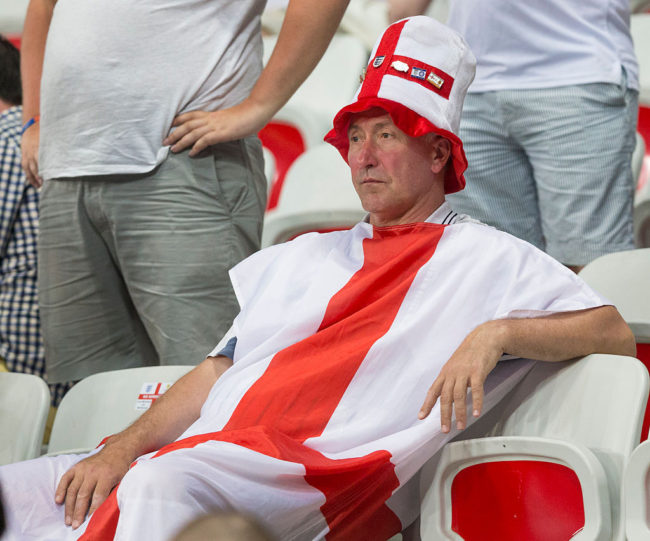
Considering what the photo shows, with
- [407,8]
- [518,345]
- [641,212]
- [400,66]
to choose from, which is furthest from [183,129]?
[641,212]

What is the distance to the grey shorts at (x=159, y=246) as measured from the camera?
2.30 metres

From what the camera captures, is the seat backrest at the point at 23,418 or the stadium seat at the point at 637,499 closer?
the stadium seat at the point at 637,499

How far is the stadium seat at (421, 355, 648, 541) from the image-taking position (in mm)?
1549

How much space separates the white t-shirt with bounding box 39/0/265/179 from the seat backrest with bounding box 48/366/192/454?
423 millimetres

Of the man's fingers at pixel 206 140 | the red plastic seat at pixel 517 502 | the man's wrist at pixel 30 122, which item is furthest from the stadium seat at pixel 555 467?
the man's wrist at pixel 30 122

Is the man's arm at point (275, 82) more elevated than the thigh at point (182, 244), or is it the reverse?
the man's arm at point (275, 82)

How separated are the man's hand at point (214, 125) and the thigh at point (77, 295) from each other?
242 mm

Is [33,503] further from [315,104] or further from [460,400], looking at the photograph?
[315,104]

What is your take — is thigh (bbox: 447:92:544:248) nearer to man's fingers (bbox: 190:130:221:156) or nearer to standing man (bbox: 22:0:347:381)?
standing man (bbox: 22:0:347:381)

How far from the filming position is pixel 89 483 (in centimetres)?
179

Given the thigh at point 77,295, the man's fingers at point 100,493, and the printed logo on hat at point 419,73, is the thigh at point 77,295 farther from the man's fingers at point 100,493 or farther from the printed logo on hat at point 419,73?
the printed logo on hat at point 419,73

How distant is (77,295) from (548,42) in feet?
3.89

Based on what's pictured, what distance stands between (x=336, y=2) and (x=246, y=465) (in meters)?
1.08

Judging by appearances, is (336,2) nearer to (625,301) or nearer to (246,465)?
(625,301)
